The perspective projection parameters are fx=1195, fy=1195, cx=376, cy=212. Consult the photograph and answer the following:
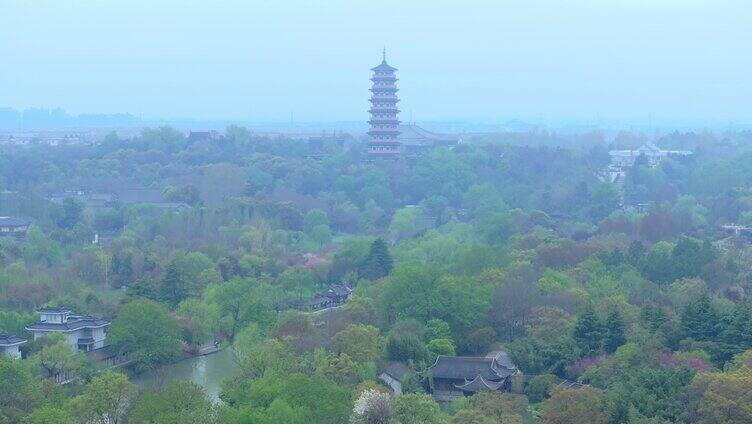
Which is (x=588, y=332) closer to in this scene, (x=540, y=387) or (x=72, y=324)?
(x=540, y=387)

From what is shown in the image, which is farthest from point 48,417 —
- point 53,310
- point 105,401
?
point 53,310

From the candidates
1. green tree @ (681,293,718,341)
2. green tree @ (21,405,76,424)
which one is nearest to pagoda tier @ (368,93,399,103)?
green tree @ (681,293,718,341)

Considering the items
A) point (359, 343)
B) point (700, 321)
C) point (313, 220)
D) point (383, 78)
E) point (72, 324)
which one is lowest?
point (313, 220)

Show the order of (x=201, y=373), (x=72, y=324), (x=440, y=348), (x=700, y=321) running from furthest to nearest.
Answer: (x=72, y=324) → (x=201, y=373) → (x=440, y=348) → (x=700, y=321)

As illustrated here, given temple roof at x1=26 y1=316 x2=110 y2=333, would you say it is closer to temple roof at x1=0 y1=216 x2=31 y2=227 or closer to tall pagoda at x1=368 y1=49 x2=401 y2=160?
temple roof at x1=0 y1=216 x2=31 y2=227

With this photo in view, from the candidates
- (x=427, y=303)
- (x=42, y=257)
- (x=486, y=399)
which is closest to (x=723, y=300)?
(x=427, y=303)

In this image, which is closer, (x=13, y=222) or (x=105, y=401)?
(x=105, y=401)

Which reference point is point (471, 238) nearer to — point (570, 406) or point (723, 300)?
point (723, 300)

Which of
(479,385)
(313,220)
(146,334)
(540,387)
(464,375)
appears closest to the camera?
(540,387)
